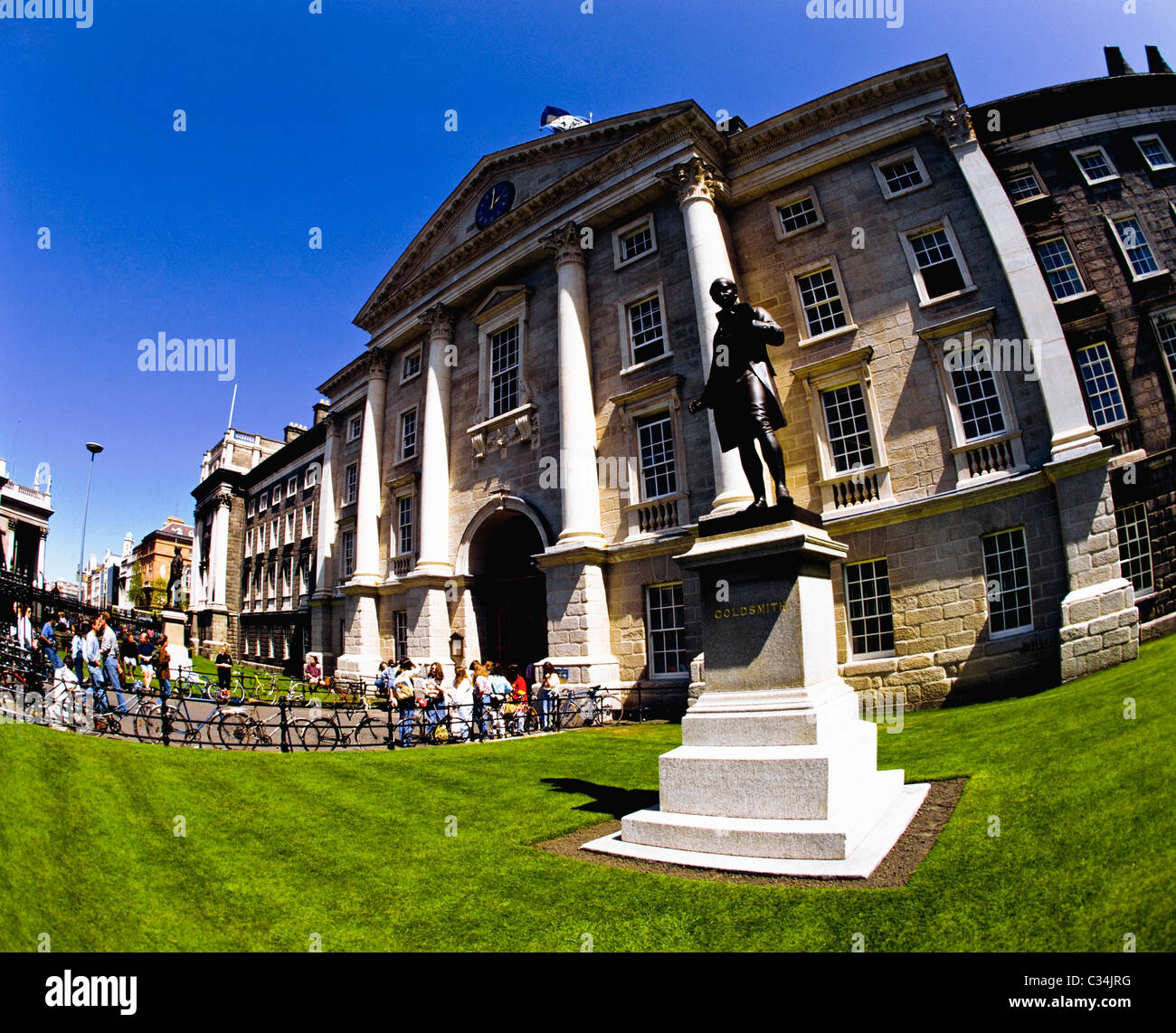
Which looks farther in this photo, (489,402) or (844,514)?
(489,402)

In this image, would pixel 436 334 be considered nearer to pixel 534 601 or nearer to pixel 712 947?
pixel 534 601

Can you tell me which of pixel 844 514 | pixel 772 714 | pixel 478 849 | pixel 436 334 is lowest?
pixel 478 849

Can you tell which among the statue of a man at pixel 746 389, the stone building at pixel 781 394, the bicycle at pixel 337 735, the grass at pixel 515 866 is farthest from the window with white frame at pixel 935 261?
the bicycle at pixel 337 735

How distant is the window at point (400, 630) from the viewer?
26.3 meters

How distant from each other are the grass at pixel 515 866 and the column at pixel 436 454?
50.5ft

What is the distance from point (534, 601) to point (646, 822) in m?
17.0

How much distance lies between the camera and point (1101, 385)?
730 inches

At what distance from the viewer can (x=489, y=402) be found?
24.1 metres

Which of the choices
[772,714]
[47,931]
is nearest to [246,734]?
[47,931]

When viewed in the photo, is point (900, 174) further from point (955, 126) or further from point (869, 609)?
point (869, 609)

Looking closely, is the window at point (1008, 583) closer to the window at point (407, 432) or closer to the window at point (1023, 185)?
the window at point (1023, 185)

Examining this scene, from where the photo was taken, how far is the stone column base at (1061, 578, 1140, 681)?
1191 cm

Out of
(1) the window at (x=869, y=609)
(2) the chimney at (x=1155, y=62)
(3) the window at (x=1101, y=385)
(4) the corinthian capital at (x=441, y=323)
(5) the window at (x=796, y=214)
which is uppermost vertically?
(2) the chimney at (x=1155, y=62)

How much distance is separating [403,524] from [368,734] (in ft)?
43.8
